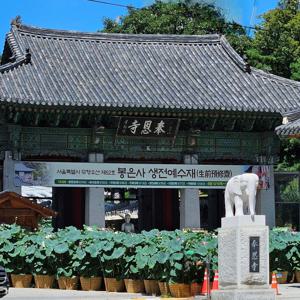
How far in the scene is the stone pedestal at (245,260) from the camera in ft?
51.6

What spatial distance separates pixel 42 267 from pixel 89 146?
30.9 feet

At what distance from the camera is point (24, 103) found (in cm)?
2667

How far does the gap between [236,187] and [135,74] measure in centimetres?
1567

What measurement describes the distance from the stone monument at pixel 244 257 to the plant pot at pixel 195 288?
1.98 metres

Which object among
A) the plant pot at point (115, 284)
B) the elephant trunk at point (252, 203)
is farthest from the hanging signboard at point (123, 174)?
the elephant trunk at point (252, 203)

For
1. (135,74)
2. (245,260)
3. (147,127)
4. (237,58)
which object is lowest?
(245,260)

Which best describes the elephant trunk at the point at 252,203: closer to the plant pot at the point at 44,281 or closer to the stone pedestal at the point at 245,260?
the stone pedestal at the point at 245,260

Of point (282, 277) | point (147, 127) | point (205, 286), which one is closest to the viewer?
point (205, 286)

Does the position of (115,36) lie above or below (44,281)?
above

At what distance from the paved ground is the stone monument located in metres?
1.29

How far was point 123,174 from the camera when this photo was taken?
95.6ft

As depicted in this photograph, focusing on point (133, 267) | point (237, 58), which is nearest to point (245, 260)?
point (133, 267)

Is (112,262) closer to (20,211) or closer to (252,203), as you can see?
(20,211)

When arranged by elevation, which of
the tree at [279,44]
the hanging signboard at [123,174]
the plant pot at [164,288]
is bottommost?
the plant pot at [164,288]
